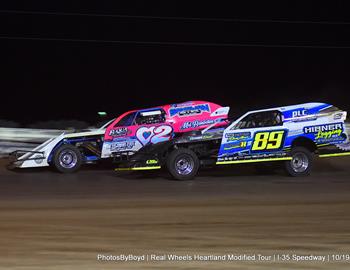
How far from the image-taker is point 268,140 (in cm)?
1412

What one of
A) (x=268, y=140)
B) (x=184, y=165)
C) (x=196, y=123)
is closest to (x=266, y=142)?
(x=268, y=140)

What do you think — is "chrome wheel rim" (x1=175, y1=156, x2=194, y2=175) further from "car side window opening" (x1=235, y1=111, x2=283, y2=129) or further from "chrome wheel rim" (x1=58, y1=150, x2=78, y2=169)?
"chrome wheel rim" (x1=58, y1=150, x2=78, y2=169)

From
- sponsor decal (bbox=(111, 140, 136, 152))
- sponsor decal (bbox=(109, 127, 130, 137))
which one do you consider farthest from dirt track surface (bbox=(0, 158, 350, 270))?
sponsor decal (bbox=(109, 127, 130, 137))

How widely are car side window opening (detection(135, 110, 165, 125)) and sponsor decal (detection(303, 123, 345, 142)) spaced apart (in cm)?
363

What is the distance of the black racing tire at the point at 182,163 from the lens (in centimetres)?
1368

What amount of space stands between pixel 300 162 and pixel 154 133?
11.6ft

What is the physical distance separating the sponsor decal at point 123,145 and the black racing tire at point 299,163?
3.69m

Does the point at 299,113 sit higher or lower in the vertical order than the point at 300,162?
higher

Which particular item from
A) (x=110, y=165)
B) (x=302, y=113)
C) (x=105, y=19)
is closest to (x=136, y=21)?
(x=105, y=19)

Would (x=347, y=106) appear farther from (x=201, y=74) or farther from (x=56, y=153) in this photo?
(x=56, y=153)

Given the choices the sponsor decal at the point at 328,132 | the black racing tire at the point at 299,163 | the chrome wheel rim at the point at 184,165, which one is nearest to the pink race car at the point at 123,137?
the chrome wheel rim at the point at 184,165

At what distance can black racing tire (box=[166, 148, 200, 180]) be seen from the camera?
13680 mm

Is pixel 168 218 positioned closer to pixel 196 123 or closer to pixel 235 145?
pixel 235 145

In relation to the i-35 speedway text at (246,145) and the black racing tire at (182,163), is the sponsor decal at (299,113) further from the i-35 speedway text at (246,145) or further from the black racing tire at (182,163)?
the black racing tire at (182,163)
